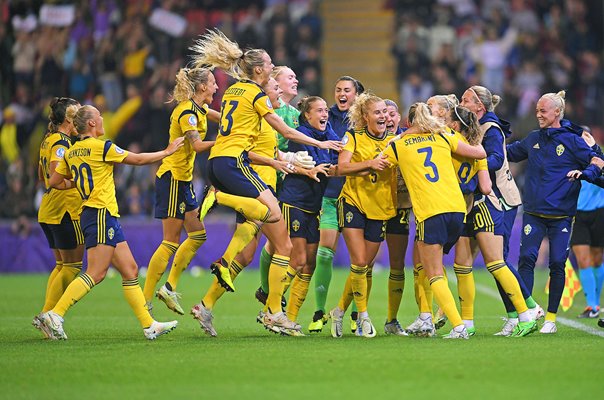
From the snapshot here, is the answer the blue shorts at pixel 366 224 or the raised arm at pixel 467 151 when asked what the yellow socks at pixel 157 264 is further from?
the raised arm at pixel 467 151

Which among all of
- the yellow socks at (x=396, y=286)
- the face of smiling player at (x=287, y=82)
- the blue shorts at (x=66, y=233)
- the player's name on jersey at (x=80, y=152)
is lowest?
the yellow socks at (x=396, y=286)

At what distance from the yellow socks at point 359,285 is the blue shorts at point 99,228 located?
2.13 m

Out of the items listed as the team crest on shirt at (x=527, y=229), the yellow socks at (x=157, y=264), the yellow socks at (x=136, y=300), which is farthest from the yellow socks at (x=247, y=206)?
the team crest on shirt at (x=527, y=229)

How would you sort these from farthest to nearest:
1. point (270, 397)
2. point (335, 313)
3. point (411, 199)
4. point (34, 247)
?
point (34, 247)
point (335, 313)
point (411, 199)
point (270, 397)

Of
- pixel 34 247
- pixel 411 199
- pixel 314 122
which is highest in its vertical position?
pixel 314 122

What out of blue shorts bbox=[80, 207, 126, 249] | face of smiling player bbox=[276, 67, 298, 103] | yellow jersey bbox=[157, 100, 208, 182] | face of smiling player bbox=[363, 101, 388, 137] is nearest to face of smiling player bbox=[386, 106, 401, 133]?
face of smiling player bbox=[363, 101, 388, 137]

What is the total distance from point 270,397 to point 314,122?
4.13 metres

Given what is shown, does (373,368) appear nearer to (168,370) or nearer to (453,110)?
(168,370)

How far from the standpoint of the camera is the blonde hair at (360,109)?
9602mm

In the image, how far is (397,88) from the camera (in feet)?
75.4

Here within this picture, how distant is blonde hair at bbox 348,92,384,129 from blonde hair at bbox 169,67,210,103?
5.46 feet

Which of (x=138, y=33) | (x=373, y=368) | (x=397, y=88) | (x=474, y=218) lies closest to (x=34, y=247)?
(x=138, y=33)

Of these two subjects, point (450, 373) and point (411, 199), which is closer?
point (450, 373)

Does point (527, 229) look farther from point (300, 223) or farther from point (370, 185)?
point (300, 223)
